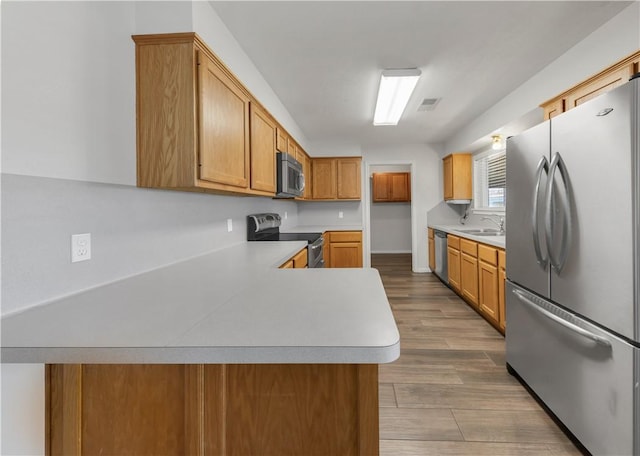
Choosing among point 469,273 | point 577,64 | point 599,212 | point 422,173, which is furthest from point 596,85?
point 422,173

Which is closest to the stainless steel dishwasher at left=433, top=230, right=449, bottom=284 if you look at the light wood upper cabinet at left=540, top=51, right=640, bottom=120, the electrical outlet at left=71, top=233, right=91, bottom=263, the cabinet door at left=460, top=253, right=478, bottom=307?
the cabinet door at left=460, top=253, right=478, bottom=307

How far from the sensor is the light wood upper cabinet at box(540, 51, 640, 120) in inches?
78.4

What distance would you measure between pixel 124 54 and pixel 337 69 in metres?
1.73

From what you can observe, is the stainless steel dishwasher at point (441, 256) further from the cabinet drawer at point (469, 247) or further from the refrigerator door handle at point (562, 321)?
the refrigerator door handle at point (562, 321)

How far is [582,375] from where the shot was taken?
1.61 meters

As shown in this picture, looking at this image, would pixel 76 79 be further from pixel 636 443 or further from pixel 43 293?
pixel 636 443

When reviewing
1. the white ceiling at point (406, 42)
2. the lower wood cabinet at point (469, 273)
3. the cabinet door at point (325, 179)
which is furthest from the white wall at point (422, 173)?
the white ceiling at point (406, 42)

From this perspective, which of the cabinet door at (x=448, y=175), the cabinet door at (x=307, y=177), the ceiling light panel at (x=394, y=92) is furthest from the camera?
the cabinet door at (x=448, y=175)

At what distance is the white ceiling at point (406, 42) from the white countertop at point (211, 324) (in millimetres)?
1655

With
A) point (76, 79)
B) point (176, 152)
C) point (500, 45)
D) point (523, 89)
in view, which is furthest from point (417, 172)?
point (76, 79)

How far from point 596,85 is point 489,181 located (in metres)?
2.89

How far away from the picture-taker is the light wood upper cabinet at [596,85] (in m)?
1.99

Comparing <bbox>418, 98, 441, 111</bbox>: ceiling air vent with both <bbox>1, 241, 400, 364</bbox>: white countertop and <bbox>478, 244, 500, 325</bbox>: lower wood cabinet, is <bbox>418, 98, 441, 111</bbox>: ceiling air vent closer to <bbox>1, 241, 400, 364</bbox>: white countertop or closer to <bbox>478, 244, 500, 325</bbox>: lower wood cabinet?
<bbox>478, 244, 500, 325</bbox>: lower wood cabinet

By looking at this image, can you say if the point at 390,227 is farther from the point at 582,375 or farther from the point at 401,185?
the point at 582,375
